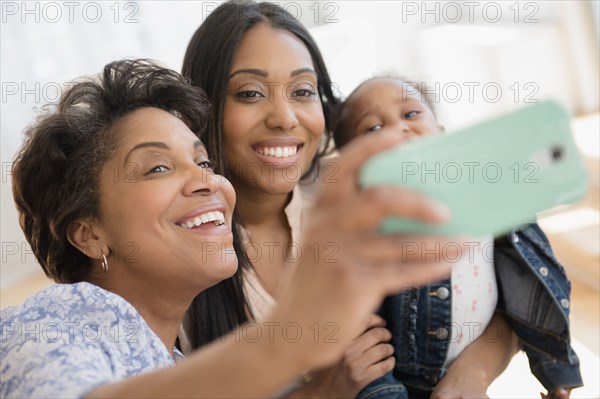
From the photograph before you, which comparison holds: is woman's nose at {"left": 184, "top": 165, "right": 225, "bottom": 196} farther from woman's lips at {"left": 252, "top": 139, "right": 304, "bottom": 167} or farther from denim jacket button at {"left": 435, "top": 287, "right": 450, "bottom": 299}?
denim jacket button at {"left": 435, "top": 287, "right": 450, "bottom": 299}

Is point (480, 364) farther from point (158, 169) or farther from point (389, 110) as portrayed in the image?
point (158, 169)

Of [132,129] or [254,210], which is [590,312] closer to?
[254,210]

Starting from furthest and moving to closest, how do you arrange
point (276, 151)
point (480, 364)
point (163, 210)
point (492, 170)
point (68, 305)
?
1. point (276, 151)
2. point (480, 364)
3. point (163, 210)
4. point (68, 305)
5. point (492, 170)

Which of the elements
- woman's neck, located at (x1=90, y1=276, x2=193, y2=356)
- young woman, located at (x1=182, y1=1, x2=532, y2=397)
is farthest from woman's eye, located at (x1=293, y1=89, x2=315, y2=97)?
woman's neck, located at (x1=90, y1=276, x2=193, y2=356)

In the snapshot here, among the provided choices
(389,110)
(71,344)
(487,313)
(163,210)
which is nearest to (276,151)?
(389,110)

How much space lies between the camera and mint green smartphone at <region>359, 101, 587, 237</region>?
18.7 inches

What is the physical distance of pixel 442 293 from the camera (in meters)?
1.24

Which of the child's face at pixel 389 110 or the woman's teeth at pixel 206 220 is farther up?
the child's face at pixel 389 110

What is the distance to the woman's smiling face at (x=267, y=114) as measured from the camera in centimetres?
135

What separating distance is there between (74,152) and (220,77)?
14.3 inches

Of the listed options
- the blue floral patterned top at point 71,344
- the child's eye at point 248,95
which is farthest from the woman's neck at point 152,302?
the child's eye at point 248,95

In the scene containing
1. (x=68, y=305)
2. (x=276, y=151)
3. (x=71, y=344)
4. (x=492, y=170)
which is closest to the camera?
(x=492, y=170)

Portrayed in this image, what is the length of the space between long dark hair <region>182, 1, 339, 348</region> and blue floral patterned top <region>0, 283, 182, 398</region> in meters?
0.41

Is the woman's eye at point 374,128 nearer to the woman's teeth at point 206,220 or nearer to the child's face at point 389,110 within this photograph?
the child's face at point 389,110
